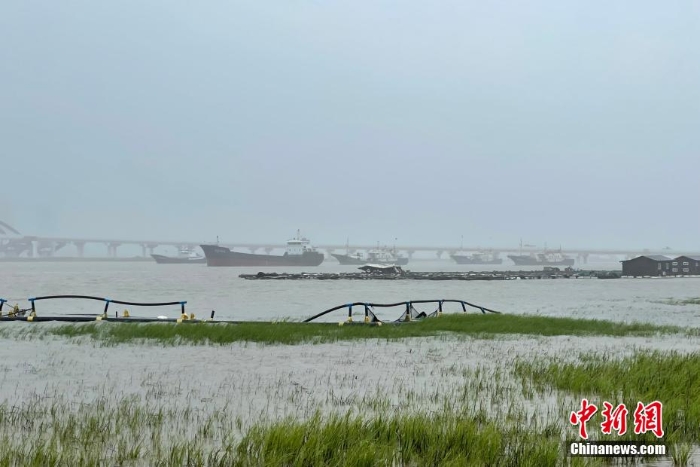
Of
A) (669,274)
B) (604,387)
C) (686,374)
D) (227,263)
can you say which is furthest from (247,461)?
(227,263)

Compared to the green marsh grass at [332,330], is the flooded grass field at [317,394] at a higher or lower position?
higher

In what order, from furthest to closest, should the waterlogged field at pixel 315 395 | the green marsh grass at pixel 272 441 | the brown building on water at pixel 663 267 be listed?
the brown building on water at pixel 663 267
the waterlogged field at pixel 315 395
the green marsh grass at pixel 272 441

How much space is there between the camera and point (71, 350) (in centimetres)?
1559

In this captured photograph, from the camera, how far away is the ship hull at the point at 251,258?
181 metres

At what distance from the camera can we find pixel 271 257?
18200 cm

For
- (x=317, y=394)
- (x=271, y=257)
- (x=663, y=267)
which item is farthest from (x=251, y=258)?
(x=317, y=394)

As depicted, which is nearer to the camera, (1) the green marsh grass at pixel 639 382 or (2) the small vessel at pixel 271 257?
(1) the green marsh grass at pixel 639 382

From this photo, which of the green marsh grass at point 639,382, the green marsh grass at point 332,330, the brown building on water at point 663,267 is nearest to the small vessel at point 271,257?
the brown building on water at point 663,267

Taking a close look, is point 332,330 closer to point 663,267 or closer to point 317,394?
point 317,394

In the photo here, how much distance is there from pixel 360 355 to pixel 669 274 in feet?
336

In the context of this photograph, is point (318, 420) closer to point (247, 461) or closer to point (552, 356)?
point (247, 461)

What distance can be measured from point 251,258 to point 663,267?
124924mm

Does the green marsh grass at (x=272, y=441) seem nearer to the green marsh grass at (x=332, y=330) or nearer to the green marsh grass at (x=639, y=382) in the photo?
the green marsh grass at (x=639, y=382)

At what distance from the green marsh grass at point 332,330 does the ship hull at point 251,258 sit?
515 ft
